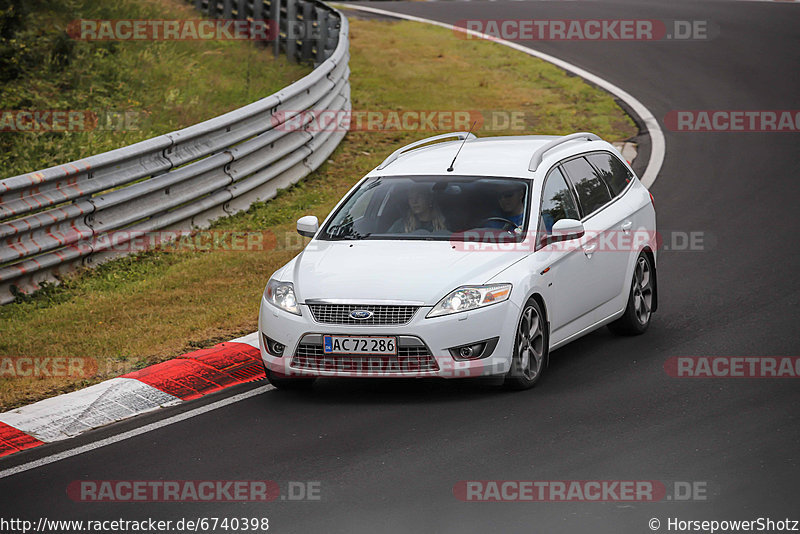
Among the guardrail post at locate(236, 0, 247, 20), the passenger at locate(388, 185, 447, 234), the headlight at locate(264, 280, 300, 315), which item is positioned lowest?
the guardrail post at locate(236, 0, 247, 20)

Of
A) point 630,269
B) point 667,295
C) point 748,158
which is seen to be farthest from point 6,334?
point 748,158

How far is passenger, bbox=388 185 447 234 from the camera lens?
30.1 feet

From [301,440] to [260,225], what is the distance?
673cm

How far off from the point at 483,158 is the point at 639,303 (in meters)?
1.86

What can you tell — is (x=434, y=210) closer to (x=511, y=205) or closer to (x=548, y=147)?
(x=511, y=205)

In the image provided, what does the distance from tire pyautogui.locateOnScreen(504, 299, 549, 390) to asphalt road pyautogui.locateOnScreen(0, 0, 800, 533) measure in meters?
0.13

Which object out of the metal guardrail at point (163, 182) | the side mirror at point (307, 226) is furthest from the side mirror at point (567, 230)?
the metal guardrail at point (163, 182)

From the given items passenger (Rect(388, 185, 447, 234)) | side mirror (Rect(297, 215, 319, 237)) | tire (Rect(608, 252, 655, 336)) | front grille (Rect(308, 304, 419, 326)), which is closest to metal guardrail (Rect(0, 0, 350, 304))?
side mirror (Rect(297, 215, 319, 237))

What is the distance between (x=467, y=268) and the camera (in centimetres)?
845

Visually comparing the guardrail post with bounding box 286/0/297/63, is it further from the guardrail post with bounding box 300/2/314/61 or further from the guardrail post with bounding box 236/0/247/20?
the guardrail post with bounding box 236/0/247/20

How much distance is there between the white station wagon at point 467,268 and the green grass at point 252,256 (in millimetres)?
1564

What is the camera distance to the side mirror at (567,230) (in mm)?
8859

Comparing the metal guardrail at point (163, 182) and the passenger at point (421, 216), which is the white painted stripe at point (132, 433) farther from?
the metal guardrail at point (163, 182)

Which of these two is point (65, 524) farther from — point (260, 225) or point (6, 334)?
point (260, 225)
